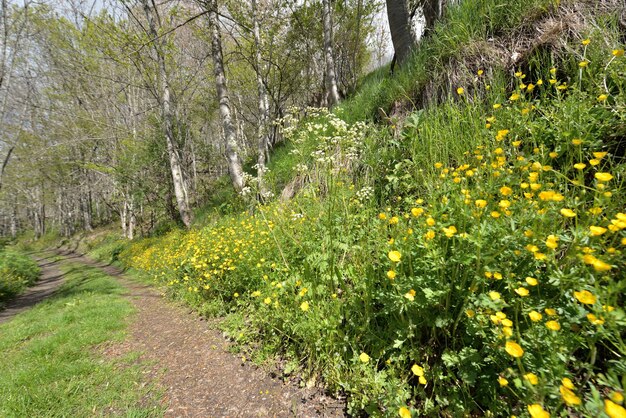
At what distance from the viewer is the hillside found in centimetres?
120

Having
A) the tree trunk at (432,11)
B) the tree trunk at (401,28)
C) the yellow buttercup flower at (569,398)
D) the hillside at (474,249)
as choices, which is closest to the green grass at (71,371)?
the hillside at (474,249)

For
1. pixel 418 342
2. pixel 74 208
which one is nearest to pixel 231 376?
pixel 418 342

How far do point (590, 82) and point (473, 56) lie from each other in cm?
138

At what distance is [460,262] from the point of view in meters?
1.43

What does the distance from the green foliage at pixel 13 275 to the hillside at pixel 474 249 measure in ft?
28.4

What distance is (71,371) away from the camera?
286cm

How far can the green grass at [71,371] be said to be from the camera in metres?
2.33

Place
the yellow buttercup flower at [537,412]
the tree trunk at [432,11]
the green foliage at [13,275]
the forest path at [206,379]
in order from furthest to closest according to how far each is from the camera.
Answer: the green foliage at [13,275], the tree trunk at [432,11], the forest path at [206,379], the yellow buttercup flower at [537,412]

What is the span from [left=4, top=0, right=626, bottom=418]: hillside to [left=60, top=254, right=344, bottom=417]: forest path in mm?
163

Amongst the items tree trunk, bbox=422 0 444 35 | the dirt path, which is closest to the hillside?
tree trunk, bbox=422 0 444 35

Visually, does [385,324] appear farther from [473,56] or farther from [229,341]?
[473,56]

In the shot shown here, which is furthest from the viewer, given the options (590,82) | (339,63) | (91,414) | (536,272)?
(339,63)

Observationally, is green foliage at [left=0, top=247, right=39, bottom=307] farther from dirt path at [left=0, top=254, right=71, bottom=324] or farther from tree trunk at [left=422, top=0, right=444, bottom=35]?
tree trunk at [left=422, top=0, right=444, bottom=35]

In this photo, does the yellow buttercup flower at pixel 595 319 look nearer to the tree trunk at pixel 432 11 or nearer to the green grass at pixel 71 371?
the green grass at pixel 71 371
